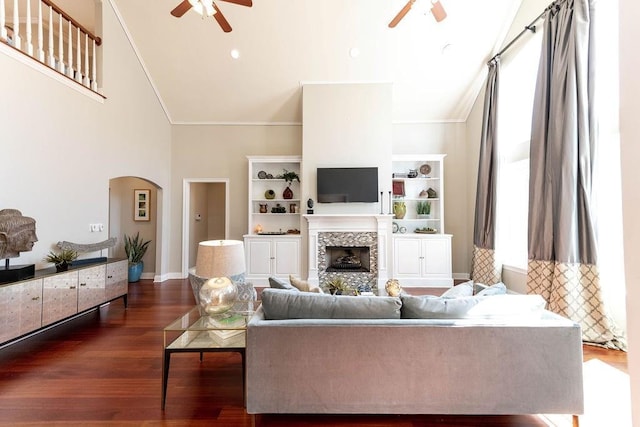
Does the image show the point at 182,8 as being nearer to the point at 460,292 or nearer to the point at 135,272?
the point at 460,292

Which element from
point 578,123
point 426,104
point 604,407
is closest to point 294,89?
point 426,104

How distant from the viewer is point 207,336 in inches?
91.6

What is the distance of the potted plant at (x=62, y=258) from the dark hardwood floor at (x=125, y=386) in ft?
2.54

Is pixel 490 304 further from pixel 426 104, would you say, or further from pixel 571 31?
pixel 426 104

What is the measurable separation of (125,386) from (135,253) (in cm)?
441

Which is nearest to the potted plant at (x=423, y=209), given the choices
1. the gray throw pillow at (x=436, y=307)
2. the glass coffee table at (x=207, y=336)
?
the gray throw pillow at (x=436, y=307)

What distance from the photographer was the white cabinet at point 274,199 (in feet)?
20.9

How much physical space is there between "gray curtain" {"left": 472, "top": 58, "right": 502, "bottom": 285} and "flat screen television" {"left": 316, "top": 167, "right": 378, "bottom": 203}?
1819mm

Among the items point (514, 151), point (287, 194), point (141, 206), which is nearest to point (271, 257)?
point (287, 194)

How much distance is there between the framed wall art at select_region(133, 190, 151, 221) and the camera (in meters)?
6.49

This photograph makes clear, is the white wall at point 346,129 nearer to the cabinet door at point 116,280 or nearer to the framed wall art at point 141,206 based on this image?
the cabinet door at point 116,280

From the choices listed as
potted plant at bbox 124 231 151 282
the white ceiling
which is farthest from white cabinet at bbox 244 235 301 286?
the white ceiling

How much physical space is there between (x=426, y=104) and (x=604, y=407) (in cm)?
539

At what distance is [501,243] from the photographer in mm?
5129
